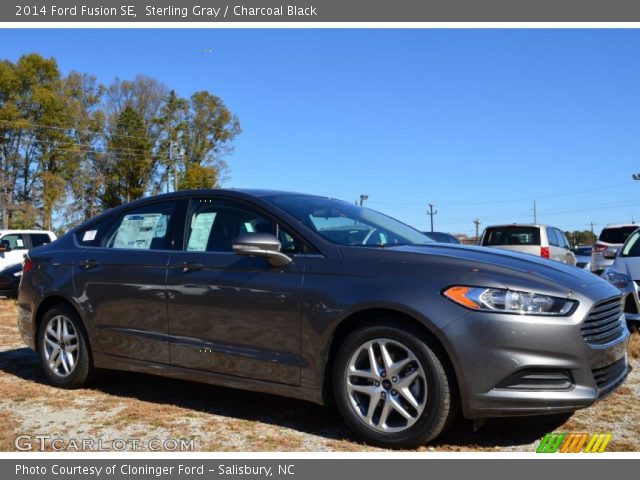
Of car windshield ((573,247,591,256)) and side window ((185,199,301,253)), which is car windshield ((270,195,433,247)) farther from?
car windshield ((573,247,591,256))

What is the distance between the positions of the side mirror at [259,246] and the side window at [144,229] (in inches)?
37.8

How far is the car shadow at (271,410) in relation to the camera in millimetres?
3885

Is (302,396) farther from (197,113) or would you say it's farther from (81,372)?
(197,113)

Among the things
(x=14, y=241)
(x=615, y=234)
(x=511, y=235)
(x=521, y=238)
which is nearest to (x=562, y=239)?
(x=615, y=234)

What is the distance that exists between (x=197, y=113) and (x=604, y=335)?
49.2 meters

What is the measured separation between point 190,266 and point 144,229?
0.79m

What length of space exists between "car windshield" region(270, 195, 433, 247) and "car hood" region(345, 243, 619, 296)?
0.36m

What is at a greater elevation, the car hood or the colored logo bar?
the car hood

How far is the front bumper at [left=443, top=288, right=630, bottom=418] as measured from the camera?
3412 millimetres

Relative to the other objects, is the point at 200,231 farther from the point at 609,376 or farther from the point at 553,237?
the point at 553,237

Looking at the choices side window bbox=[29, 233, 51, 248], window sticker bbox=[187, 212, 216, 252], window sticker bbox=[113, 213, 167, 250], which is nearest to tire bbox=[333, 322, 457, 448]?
window sticker bbox=[187, 212, 216, 252]

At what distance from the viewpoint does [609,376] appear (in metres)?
3.71

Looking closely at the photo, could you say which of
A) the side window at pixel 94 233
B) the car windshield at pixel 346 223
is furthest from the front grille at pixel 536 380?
the side window at pixel 94 233
